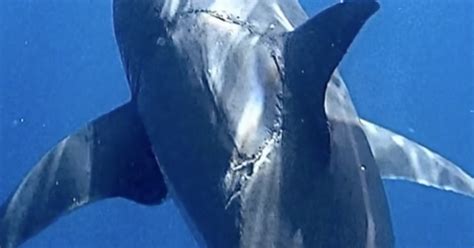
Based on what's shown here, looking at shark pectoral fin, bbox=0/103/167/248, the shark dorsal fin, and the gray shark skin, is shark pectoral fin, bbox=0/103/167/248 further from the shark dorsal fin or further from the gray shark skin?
the shark dorsal fin

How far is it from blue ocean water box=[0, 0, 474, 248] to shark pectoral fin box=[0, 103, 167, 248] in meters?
12.9

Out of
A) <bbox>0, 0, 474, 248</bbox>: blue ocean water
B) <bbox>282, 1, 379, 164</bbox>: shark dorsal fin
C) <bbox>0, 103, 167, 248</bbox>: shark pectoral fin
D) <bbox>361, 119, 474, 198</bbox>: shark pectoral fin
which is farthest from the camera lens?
<bbox>0, 0, 474, 248</bbox>: blue ocean water

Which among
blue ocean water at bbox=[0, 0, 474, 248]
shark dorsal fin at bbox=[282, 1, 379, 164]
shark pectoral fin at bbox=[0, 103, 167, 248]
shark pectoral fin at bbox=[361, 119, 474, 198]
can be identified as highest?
shark dorsal fin at bbox=[282, 1, 379, 164]

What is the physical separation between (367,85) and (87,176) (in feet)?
53.8

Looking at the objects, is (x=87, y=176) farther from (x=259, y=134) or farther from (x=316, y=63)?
(x=316, y=63)

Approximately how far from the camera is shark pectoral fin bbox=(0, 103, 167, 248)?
4.58m

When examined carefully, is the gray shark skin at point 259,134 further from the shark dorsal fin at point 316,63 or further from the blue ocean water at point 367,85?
the blue ocean water at point 367,85

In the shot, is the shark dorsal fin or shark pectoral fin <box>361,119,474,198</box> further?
shark pectoral fin <box>361,119,474,198</box>

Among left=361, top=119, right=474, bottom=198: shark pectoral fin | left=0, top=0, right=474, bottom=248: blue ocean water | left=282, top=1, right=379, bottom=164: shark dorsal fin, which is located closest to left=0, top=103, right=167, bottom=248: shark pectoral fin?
left=361, top=119, right=474, bottom=198: shark pectoral fin

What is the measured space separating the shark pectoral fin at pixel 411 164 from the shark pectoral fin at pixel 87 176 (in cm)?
110

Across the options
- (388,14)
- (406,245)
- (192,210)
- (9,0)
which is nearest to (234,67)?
(192,210)

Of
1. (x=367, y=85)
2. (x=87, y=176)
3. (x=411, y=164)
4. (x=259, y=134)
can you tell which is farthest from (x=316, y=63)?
(x=367, y=85)

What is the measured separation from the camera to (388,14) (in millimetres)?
20984

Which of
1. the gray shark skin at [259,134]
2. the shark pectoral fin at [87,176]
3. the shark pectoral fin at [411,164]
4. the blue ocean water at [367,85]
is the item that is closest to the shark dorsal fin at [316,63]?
the gray shark skin at [259,134]
